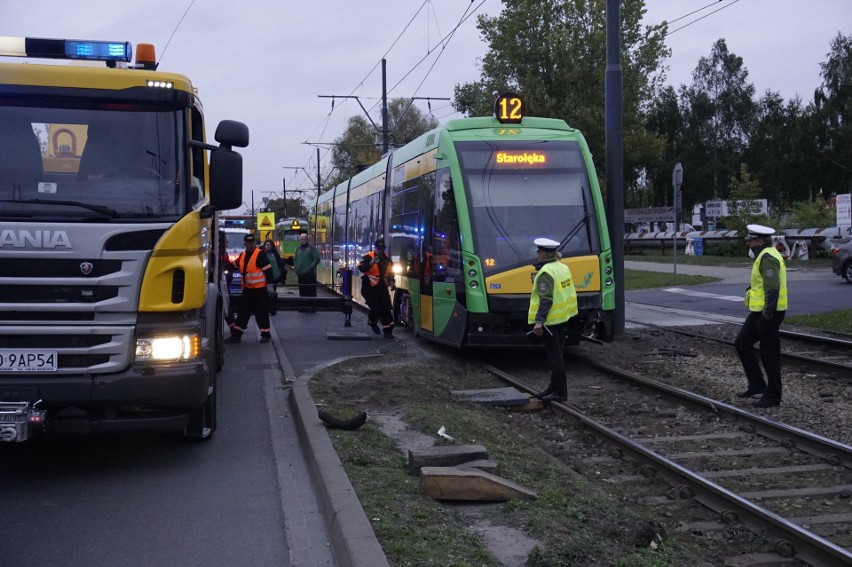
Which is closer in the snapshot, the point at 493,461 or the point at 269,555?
the point at 269,555

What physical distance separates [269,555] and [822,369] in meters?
8.80

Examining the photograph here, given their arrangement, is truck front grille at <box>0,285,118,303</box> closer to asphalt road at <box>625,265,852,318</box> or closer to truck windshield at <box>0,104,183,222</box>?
truck windshield at <box>0,104,183,222</box>

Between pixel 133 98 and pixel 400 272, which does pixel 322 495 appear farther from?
pixel 400 272

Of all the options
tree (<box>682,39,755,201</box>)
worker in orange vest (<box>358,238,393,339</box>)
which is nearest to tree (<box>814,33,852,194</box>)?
tree (<box>682,39,755,201</box>)

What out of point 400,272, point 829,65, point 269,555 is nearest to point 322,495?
point 269,555

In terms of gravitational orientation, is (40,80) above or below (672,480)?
above

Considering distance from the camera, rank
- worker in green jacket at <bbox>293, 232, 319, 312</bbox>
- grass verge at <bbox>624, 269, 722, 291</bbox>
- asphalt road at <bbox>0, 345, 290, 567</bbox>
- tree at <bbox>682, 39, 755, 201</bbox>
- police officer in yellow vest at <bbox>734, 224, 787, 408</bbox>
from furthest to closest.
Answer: tree at <bbox>682, 39, 755, 201</bbox> → grass verge at <bbox>624, 269, 722, 291</bbox> → worker in green jacket at <bbox>293, 232, 319, 312</bbox> → police officer in yellow vest at <bbox>734, 224, 787, 408</bbox> → asphalt road at <bbox>0, 345, 290, 567</bbox>

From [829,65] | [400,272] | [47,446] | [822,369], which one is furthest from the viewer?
[829,65]

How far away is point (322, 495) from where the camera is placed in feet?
21.2

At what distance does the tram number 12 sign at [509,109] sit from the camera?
13.5 m

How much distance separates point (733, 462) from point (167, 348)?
456cm

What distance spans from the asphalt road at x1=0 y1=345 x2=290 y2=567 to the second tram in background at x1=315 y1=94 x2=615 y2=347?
13.7 feet

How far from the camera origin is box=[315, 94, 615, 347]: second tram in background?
→ 12.4m

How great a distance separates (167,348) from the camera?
276 inches
